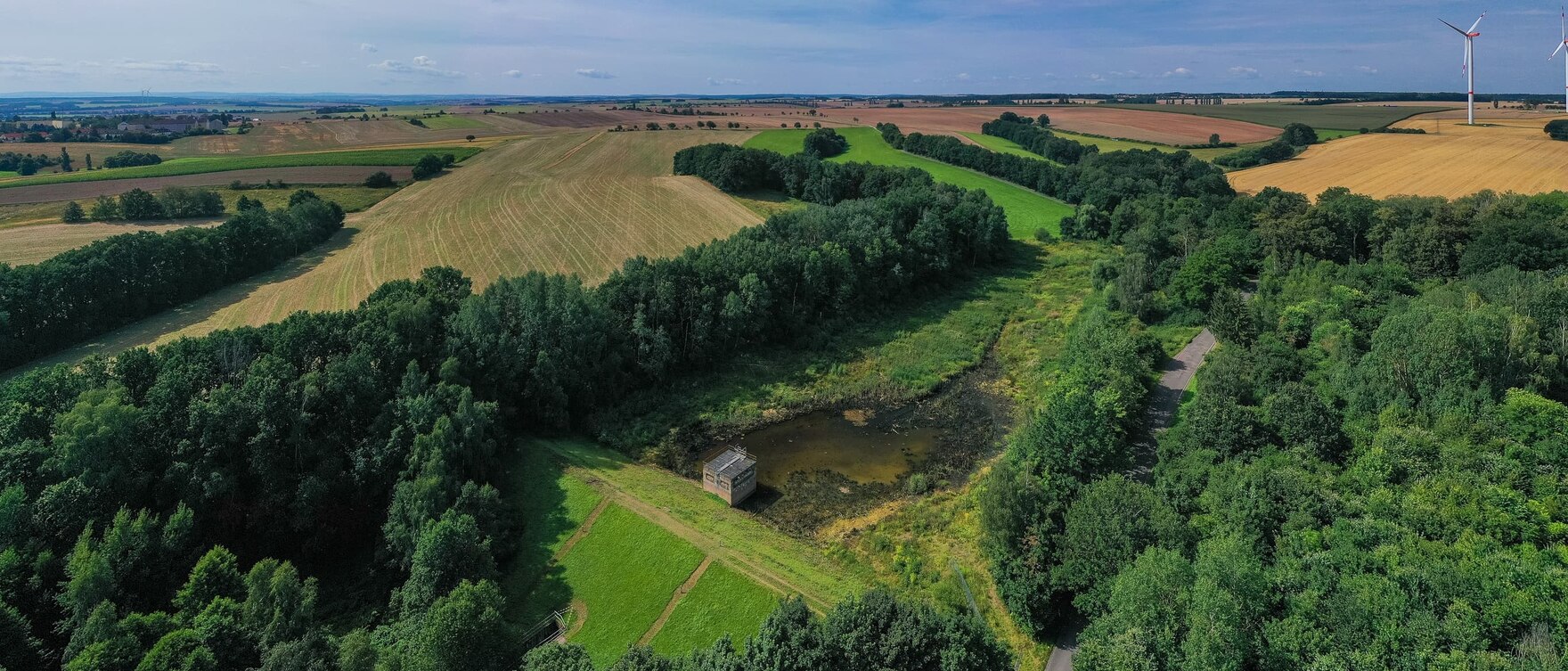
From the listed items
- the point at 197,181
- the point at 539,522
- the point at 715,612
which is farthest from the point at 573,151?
the point at 715,612

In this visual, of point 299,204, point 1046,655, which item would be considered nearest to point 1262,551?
point 1046,655

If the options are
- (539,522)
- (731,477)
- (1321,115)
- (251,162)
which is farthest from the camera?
(1321,115)

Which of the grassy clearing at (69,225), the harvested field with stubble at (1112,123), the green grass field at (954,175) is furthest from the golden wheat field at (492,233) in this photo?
the harvested field with stubble at (1112,123)

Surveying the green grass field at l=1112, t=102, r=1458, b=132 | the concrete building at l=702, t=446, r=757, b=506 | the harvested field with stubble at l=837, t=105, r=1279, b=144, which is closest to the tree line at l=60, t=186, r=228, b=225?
the concrete building at l=702, t=446, r=757, b=506

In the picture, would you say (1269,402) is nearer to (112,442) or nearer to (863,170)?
(112,442)

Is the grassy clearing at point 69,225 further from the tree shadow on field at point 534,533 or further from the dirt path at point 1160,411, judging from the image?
the dirt path at point 1160,411

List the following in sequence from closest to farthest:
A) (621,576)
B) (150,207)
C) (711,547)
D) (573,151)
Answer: (621,576), (711,547), (150,207), (573,151)

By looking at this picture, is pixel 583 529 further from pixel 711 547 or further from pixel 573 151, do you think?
pixel 573 151
